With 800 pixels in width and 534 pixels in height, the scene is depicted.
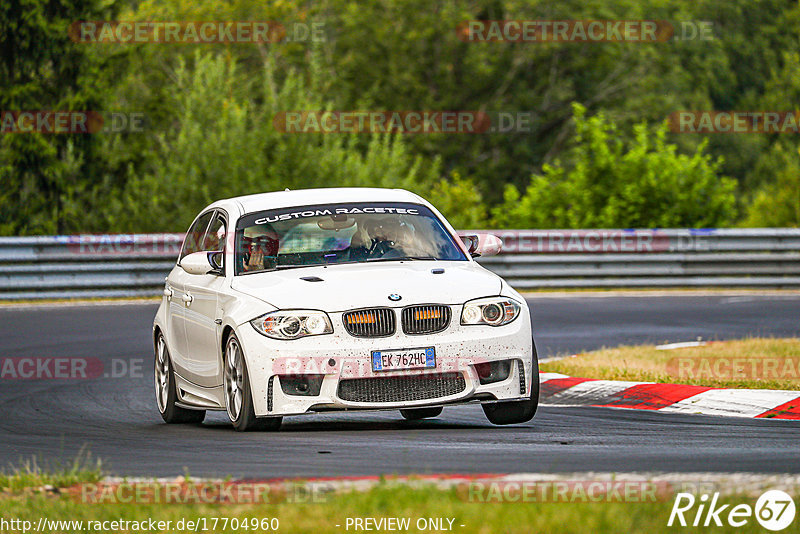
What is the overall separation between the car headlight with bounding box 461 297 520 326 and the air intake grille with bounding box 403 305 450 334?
4.8 inches

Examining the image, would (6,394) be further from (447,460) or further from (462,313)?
(447,460)

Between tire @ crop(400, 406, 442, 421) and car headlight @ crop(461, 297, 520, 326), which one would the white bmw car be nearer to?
car headlight @ crop(461, 297, 520, 326)

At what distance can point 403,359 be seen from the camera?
9016mm

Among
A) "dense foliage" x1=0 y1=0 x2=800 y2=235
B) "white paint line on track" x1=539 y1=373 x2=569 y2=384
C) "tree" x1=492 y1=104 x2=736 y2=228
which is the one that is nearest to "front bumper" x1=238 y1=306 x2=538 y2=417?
"white paint line on track" x1=539 y1=373 x2=569 y2=384

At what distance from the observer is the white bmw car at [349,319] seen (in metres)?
9.03

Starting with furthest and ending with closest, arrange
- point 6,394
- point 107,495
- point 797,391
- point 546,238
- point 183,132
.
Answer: point 183,132 < point 546,238 < point 6,394 < point 797,391 < point 107,495

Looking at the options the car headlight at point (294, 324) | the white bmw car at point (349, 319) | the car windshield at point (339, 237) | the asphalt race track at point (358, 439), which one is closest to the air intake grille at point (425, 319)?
the white bmw car at point (349, 319)

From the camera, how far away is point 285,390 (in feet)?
29.8

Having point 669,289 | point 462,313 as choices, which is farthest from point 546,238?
point 462,313

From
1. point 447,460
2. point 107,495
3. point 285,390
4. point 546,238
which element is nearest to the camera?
point 107,495

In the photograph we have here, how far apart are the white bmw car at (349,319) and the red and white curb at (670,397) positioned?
1562mm

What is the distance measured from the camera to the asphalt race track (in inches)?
285

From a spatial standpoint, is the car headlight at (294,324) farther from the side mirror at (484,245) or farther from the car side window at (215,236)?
the side mirror at (484,245)

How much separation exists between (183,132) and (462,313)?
19.8 metres
